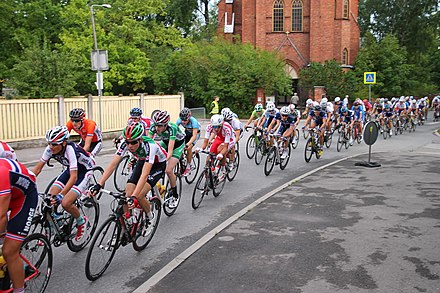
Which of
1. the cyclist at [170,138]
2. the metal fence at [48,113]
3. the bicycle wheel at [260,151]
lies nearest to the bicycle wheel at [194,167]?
the cyclist at [170,138]

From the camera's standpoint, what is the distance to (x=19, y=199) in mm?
4523

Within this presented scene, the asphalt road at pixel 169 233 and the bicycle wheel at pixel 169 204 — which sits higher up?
the bicycle wheel at pixel 169 204

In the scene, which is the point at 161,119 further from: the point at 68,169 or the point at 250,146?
the point at 250,146

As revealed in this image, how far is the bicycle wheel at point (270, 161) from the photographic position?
43.9 feet

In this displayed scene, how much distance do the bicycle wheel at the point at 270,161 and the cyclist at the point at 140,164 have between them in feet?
21.1

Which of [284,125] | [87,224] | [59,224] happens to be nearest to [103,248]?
[59,224]

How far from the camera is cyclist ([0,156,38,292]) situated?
425 centimetres

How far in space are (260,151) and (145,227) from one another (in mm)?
9084

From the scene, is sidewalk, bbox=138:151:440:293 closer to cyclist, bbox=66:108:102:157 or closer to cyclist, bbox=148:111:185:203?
cyclist, bbox=148:111:185:203

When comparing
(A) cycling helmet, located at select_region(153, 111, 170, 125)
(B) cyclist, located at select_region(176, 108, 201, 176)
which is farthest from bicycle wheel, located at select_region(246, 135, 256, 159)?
(A) cycling helmet, located at select_region(153, 111, 170, 125)

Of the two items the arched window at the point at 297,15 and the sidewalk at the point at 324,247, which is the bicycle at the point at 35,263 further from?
the arched window at the point at 297,15

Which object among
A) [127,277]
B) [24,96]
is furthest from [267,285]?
[24,96]

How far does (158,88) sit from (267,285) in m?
41.9

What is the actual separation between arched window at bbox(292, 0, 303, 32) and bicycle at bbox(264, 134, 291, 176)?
127ft
